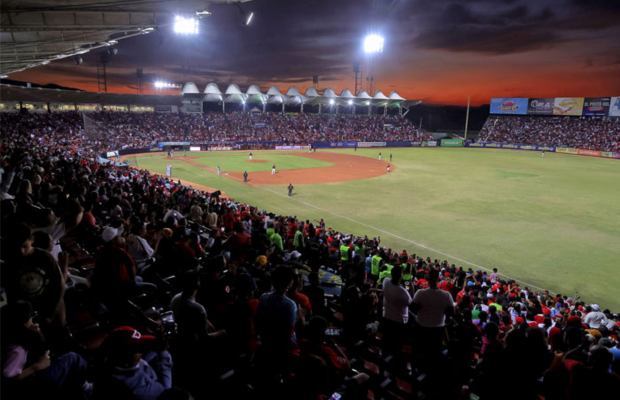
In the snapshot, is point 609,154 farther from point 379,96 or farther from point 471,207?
point 471,207

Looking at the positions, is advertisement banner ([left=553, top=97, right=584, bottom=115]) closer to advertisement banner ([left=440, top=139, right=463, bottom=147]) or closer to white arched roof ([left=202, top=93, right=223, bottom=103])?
advertisement banner ([left=440, top=139, right=463, bottom=147])

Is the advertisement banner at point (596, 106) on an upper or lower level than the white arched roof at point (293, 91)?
lower

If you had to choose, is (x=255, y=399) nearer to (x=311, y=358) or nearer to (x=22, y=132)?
(x=311, y=358)

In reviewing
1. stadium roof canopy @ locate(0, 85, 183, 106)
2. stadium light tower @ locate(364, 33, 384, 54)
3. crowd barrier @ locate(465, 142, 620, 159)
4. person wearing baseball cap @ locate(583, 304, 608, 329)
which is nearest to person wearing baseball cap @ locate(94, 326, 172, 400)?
person wearing baseball cap @ locate(583, 304, 608, 329)

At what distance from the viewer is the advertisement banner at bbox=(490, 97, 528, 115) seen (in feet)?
305

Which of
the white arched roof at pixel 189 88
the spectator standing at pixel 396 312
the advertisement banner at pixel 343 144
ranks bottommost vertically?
the spectator standing at pixel 396 312

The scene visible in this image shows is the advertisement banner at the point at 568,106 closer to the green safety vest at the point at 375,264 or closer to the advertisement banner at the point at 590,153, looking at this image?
the advertisement banner at the point at 590,153

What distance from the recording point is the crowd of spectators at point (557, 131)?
246 feet

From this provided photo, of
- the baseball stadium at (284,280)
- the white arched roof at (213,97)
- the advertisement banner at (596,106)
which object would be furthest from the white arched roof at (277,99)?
the advertisement banner at (596,106)

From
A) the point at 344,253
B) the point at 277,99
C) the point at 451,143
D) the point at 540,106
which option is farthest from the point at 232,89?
the point at 344,253

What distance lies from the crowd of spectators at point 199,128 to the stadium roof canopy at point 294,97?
13.5 feet

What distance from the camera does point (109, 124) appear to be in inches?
2537

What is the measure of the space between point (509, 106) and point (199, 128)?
74885mm

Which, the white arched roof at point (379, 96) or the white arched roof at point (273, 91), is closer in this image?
the white arched roof at point (273, 91)
